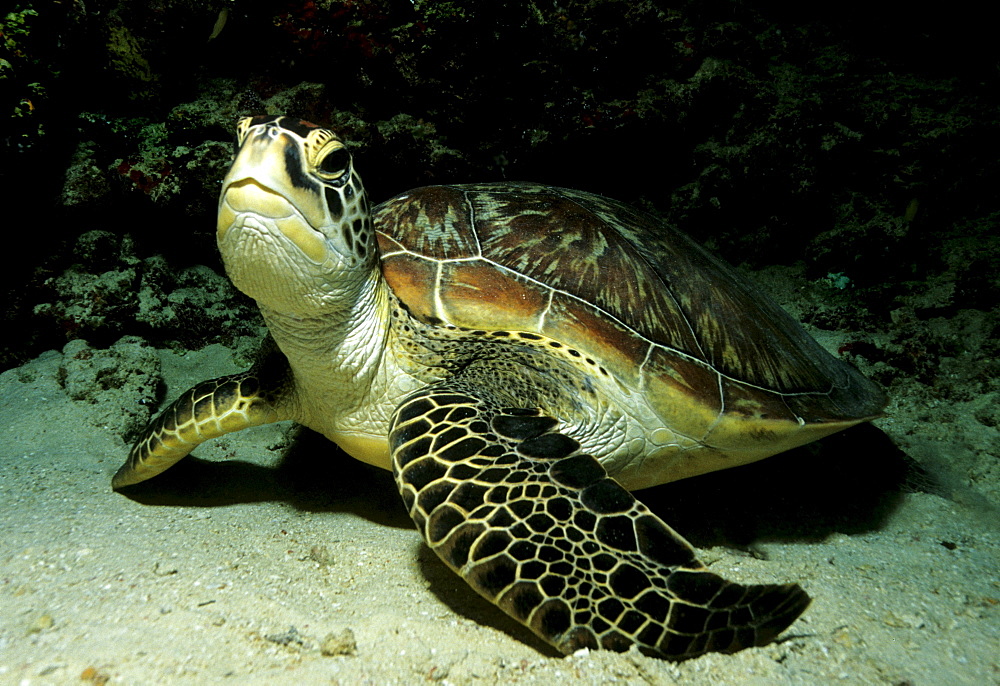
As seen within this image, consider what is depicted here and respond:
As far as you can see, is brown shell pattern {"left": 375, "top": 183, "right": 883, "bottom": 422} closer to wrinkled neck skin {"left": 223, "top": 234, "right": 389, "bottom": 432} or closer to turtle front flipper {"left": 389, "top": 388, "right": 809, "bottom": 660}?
wrinkled neck skin {"left": 223, "top": 234, "right": 389, "bottom": 432}

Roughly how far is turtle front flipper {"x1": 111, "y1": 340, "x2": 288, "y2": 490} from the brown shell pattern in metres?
0.81

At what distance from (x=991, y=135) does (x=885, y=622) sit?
5.51 meters

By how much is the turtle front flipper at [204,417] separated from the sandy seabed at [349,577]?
0.16 metres

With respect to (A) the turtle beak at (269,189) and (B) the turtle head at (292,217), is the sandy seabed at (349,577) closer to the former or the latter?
(B) the turtle head at (292,217)

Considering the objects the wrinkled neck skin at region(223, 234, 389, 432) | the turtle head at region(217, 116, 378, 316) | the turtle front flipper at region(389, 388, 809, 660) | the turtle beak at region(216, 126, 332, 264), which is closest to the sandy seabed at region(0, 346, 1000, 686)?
the turtle front flipper at region(389, 388, 809, 660)

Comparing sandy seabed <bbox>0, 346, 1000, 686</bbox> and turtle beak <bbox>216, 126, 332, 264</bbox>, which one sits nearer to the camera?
sandy seabed <bbox>0, 346, 1000, 686</bbox>

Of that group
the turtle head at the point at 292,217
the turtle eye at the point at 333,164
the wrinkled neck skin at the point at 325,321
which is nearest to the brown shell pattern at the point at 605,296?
the wrinkled neck skin at the point at 325,321

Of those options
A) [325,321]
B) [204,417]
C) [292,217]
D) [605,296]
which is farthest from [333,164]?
[204,417]

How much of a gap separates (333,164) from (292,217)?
26cm

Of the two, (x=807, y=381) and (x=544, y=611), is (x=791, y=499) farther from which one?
(x=544, y=611)

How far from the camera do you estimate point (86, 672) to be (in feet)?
3.34

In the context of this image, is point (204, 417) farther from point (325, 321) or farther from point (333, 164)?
point (333, 164)

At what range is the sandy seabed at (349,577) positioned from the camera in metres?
1.20

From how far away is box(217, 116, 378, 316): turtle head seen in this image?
158 centimetres
